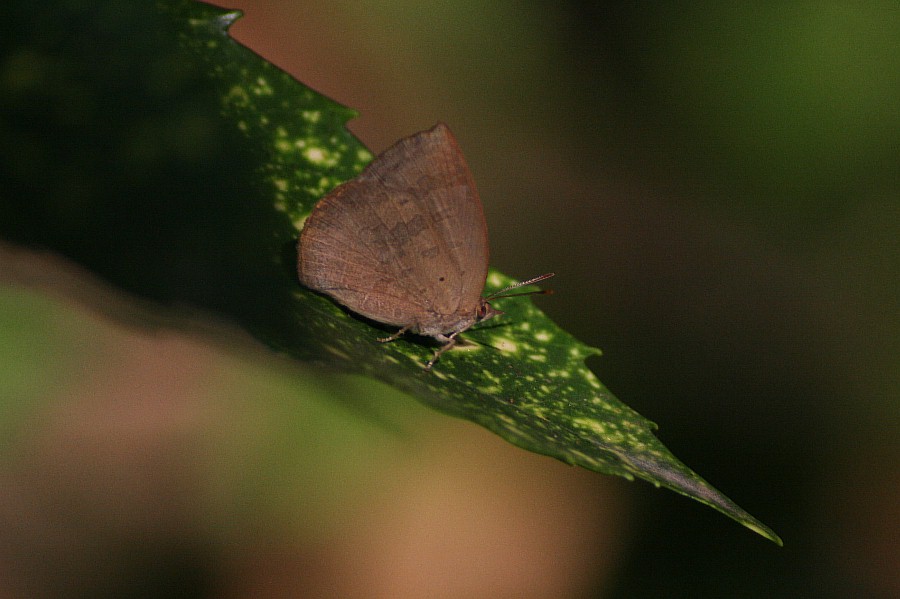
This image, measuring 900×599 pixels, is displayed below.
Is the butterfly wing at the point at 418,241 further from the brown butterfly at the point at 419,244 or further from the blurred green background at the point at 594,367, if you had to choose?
the blurred green background at the point at 594,367

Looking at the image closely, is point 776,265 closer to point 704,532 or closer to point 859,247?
point 859,247

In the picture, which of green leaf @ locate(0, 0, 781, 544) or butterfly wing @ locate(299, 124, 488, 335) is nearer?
green leaf @ locate(0, 0, 781, 544)

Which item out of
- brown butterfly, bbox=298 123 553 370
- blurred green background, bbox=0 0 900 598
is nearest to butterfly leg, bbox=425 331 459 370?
brown butterfly, bbox=298 123 553 370

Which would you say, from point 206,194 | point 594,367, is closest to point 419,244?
point 206,194

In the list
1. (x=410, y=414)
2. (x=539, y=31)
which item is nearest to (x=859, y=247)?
(x=539, y=31)

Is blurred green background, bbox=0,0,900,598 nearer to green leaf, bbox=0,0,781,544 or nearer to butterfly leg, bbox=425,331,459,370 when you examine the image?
butterfly leg, bbox=425,331,459,370

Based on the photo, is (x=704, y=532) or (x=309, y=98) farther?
(x=704, y=532)

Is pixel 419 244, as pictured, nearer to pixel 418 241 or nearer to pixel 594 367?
pixel 418 241
